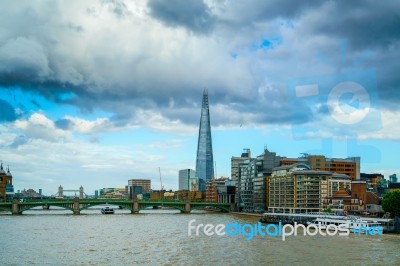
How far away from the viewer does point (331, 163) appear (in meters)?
154

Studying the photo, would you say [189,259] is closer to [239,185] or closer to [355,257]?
[355,257]

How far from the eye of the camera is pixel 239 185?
158375 millimetres

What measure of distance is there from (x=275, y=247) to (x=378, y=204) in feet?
187

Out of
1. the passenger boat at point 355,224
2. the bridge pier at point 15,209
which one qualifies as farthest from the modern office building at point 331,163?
the bridge pier at point 15,209

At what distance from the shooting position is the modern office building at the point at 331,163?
486 feet

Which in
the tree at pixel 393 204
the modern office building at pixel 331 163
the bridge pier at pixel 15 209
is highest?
the modern office building at pixel 331 163

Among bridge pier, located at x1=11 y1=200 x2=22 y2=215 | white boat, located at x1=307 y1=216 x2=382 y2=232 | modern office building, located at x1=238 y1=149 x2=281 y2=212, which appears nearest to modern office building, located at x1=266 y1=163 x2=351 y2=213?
modern office building, located at x1=238 y1=149 x2=281 y2=212

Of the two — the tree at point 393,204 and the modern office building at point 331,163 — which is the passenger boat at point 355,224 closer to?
the tree at point 393,204

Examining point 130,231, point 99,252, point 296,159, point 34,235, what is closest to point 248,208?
point 296,159

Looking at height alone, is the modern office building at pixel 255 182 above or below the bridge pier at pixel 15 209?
above

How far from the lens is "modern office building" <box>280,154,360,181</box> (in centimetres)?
14800

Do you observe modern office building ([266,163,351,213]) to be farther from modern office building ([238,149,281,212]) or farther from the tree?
the tree

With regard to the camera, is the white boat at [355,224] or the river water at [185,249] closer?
the river water at [185,249]

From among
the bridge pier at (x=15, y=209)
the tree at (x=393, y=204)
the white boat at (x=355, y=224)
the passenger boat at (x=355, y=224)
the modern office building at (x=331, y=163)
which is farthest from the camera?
the modern office building at (x=331, y=163)
